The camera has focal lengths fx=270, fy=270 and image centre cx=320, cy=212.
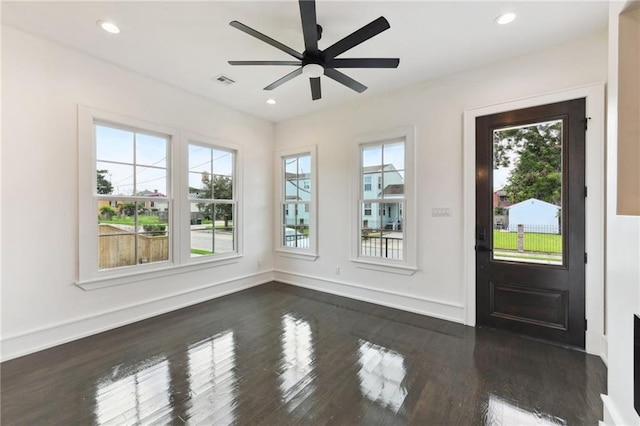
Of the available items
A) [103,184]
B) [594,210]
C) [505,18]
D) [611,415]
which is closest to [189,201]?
[103,184]

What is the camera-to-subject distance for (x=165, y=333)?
2.94 meters

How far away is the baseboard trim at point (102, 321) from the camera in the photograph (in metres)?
2.49

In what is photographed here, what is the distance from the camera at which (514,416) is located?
1743 mm

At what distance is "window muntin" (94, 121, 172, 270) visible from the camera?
10.2 ft

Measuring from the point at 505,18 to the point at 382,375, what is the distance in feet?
10.5

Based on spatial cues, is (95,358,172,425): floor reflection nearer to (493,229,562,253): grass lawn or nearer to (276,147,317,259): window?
(276,147,317,259): window

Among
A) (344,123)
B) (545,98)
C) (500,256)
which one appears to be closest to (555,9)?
(545,98)

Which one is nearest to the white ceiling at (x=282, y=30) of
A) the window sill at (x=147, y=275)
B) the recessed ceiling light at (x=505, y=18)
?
the recessed ceiling light at (x=505, y=18)

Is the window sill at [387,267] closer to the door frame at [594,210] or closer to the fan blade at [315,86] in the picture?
the door frame at [594,210]

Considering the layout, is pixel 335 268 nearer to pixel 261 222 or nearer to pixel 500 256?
pixel 261 222

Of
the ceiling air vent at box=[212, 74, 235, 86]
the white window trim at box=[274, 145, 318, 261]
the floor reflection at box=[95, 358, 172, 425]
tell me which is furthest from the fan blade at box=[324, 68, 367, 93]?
the floor reflection at box=[95, 358, 172, 425]

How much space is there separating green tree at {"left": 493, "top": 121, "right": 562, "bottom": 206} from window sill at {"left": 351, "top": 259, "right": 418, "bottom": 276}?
1435 millimetres

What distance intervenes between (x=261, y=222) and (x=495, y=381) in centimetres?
393

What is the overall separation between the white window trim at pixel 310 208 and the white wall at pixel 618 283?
137 inches
